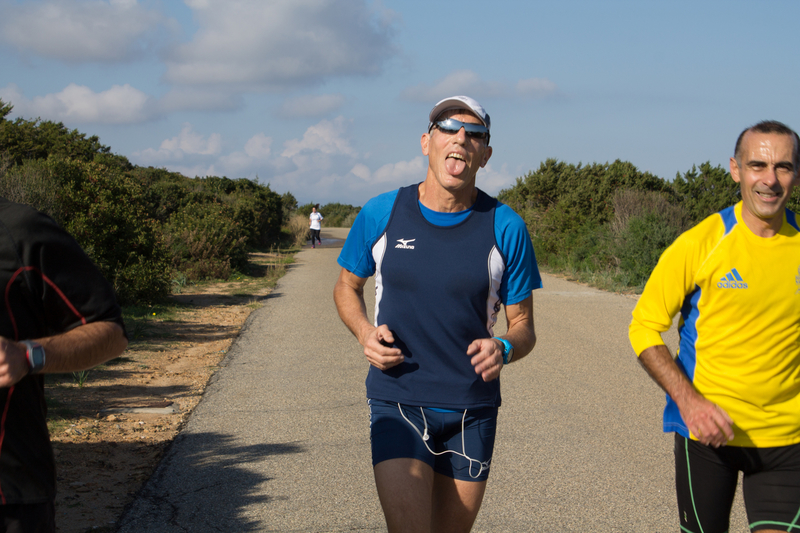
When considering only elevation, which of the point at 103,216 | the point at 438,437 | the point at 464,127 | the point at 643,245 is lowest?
the point at 438,437

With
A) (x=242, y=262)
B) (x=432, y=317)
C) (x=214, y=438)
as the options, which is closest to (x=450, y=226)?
(x=432, y=317)

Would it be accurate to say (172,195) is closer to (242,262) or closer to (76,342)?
(242,262)

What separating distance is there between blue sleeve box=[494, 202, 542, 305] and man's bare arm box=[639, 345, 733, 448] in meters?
0.58

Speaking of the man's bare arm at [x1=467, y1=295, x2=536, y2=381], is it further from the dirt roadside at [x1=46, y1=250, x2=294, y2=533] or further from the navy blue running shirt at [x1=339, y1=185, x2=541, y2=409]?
the dirt roadside at [x1=46, y1=250, x2=294, y2=533]

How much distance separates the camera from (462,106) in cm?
315

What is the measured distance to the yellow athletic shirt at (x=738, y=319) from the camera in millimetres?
2883

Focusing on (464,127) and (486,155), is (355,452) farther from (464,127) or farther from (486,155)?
(464,127)

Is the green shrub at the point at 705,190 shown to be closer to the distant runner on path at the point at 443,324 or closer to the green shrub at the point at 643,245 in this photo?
the green shrub at the point at 643,245

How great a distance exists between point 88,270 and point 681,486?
2.50 m

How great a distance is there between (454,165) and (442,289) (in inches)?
21.8

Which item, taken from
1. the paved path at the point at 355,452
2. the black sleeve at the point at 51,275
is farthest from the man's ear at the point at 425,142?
the paved path at the point at 355,452

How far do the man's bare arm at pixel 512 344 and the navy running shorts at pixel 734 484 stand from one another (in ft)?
2.52

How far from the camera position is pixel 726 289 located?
9.66ft

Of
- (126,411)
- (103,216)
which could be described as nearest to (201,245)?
(103,216)
